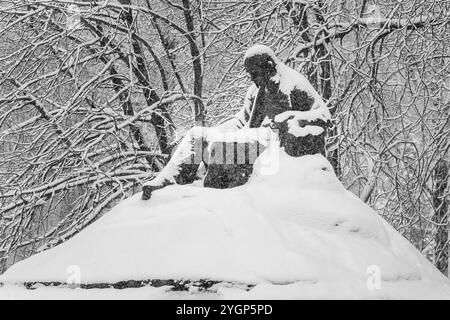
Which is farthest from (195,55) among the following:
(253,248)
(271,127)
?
(253,248)

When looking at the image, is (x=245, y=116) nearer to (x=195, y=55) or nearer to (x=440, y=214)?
(x=195, y=55)

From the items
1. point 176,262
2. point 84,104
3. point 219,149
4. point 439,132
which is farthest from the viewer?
point 84,104

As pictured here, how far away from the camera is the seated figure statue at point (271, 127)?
4.09m

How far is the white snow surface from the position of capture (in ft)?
10.1

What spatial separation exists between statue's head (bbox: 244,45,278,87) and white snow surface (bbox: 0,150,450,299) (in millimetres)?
730

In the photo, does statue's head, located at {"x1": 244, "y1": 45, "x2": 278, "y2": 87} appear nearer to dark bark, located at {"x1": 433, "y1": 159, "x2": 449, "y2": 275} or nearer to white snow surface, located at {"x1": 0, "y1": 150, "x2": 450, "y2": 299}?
white snow surface, located at {"x1": 0, "y1": 150, "x2": 450, "y2": 299}

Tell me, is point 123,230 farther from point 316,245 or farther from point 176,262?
point 316,245

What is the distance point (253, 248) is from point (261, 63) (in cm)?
161

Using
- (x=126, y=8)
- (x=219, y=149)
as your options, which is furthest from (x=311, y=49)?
(x=219, y=149)

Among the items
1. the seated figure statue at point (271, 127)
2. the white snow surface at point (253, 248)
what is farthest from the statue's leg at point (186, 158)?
the white snow surface at point (253, 248)

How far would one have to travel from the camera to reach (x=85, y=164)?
7.87 meters

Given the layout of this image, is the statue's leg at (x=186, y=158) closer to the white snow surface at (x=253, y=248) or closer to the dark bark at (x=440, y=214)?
the white snow surface at (x=253, y=248)
